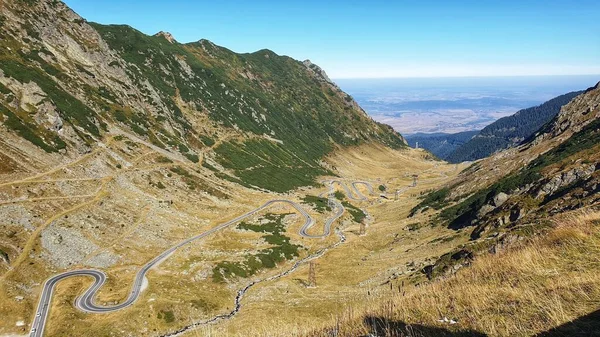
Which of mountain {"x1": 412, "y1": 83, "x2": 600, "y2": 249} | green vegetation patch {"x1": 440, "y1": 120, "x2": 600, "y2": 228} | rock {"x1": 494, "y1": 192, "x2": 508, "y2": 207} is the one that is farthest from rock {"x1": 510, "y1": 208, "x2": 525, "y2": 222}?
green vegetation patch {"x1": 440, "y1": 120, "x2": 600, "y2": 228}

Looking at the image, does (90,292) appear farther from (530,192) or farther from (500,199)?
(530,192)

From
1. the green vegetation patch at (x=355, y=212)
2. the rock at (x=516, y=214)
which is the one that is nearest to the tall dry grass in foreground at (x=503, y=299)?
the rock at (x=516, y=214)

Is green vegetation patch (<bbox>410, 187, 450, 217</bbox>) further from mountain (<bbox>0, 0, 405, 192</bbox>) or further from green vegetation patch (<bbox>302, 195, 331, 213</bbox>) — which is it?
mountain (<bbox>0, 0, 405, 192</bbox>)

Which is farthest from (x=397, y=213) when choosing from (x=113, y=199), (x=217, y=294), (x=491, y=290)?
(x=491, y=290)

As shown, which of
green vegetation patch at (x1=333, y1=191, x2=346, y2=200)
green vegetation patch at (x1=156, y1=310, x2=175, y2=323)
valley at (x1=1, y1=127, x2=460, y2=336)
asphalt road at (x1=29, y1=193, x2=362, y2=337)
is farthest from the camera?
green vegetation patch at (x1=333, y1=191, x2=346, y2=200)

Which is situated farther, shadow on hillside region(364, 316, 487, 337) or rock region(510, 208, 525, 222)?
rock region(510, 208, 525, 222)

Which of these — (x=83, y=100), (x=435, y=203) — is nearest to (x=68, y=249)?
(x=83, y=100)
